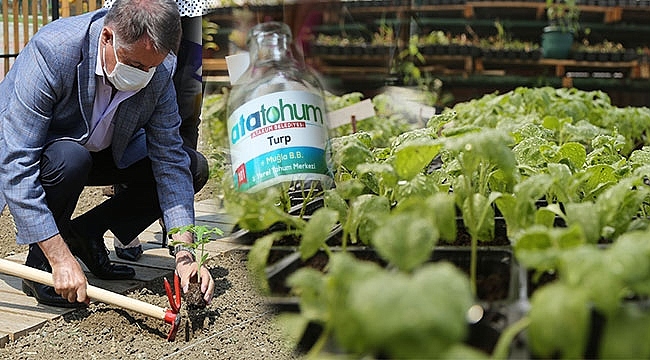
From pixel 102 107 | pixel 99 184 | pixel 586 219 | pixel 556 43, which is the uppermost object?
pixel 556 43

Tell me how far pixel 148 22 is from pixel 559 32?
5.00 m

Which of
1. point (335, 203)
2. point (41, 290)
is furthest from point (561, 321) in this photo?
point (41, 290)

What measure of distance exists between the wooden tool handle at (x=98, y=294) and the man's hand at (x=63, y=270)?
0.18 ft

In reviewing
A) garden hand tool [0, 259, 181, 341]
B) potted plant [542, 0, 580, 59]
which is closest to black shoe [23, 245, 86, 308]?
garden hand tool [0, 259, 181, 341]

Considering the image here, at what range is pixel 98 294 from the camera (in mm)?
1889

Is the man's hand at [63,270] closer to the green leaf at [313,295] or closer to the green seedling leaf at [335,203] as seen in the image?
the green seedling leaf at [335,203]

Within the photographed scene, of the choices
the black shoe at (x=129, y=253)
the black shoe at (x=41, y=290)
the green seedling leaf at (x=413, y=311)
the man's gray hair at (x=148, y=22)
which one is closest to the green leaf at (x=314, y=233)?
the green seedling leaf at (x=413, y=311)

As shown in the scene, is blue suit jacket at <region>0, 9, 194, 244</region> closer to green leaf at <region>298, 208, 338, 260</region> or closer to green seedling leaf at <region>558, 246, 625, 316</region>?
green leaf at <region>298, 208, 338, 260</region>

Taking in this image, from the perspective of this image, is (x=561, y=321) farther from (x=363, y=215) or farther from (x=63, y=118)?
(x=63, y=118)

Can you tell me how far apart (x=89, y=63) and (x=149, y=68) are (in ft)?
0.47

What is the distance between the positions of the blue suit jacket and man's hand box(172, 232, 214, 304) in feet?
0.20

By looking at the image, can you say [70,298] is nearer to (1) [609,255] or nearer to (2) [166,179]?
(2) [166,179]

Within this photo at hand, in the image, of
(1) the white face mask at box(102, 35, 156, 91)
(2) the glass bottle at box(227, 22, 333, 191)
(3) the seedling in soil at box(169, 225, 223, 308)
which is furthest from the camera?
→ (3) the seedling in soil at box(169, 225, 223, 308)

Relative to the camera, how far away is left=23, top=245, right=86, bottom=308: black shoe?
2.12m
